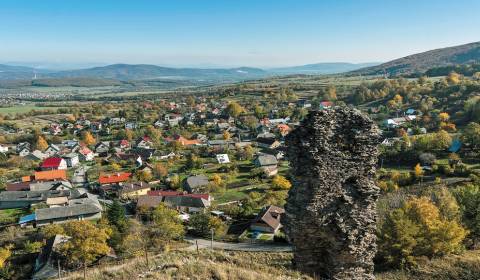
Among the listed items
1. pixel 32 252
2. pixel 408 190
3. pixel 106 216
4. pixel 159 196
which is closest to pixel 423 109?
pixel 408 190

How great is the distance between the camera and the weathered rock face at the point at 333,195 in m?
11.6

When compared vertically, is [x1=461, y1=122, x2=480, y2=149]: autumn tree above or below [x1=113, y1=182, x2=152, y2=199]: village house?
above

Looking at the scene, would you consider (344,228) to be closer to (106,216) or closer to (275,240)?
(275,240)

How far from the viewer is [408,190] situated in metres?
39.9

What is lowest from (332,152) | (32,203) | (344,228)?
(32,203)

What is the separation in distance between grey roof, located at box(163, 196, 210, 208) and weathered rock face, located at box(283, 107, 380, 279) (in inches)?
1201

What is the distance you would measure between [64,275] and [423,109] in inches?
3311

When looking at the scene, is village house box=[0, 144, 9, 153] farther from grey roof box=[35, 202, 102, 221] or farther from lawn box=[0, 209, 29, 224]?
grey roof box=[35, 202, 102, 221]

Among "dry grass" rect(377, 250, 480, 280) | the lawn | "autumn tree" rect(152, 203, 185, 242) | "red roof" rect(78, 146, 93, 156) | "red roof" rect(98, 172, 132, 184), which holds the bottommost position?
the lawn

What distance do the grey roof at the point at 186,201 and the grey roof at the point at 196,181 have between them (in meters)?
5.31

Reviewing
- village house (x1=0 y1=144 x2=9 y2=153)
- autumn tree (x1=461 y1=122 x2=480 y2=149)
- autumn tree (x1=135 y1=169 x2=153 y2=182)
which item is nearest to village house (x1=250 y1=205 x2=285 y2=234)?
autumn tree (x1=135 y1=169 x2=153 y2=182)

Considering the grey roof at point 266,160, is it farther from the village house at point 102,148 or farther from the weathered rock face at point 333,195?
the weathered rock face at point 333,195

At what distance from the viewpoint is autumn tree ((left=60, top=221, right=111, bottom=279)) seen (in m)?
25.5

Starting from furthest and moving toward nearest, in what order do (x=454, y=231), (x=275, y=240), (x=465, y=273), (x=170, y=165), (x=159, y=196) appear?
(x=170, y=165) < (x=159, y=196) < (x=275, y=240) < (x=454, y=231) < (x=465, y=273)
